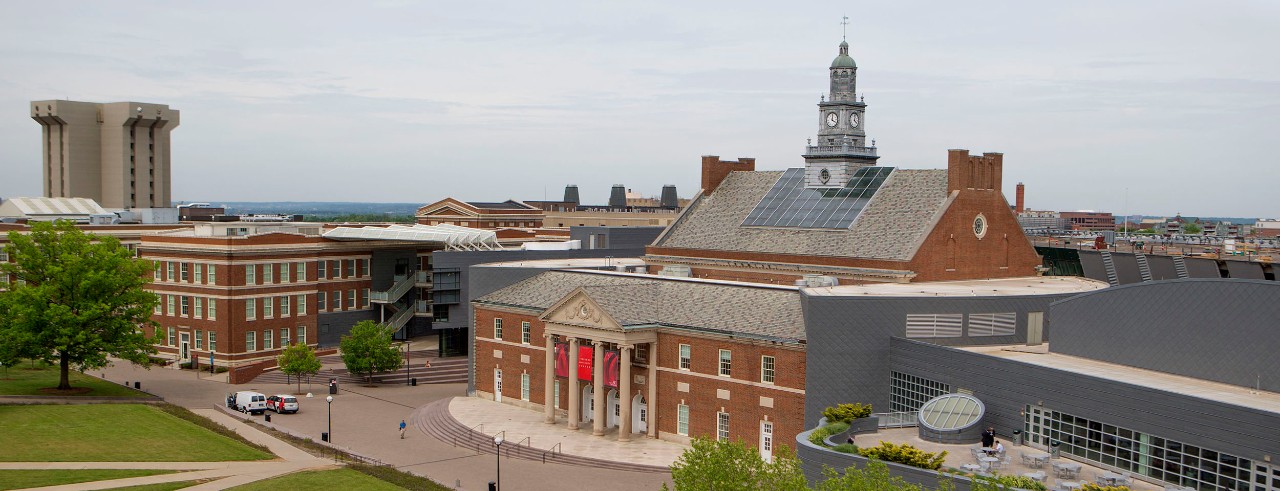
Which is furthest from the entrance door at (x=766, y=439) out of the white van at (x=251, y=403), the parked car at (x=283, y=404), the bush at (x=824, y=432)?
the white van at (x=251, y=403)

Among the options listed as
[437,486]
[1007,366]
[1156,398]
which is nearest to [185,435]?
[437,486]

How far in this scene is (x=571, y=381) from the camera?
189ft

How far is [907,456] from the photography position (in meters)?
35.2

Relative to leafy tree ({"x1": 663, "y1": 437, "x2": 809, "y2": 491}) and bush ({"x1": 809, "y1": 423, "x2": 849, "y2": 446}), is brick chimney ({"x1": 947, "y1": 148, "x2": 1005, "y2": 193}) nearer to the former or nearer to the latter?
bush ({"x1": 809, "y1": 423, "x2": 849, "y2": 446})

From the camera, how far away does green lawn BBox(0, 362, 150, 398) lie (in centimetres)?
6556

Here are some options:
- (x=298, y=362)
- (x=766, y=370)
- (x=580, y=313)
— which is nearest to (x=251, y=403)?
(x=298, y=362)

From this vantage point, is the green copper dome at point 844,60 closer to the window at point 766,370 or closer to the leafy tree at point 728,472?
the window at point 766,370

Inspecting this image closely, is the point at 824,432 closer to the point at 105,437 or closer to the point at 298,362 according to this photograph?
the point at 105,437

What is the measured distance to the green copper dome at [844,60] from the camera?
72.8 m

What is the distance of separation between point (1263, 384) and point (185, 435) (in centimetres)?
4908

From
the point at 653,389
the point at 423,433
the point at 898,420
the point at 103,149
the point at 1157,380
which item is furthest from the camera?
the point at 103,149

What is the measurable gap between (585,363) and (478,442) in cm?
694

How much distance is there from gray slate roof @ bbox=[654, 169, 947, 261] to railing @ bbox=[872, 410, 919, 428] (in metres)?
15.6

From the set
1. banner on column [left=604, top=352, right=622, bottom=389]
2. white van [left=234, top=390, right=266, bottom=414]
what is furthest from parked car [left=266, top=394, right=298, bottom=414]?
banner on column [left=604, top=352, right=622, bottom=389]
